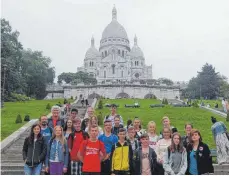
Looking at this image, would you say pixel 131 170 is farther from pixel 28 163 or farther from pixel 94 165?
pixel 28 163

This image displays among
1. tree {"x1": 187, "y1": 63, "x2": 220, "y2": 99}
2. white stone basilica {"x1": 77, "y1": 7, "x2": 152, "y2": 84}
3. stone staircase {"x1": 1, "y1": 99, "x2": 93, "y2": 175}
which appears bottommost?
stone staircase {"x1": 1, "y1": 99, "x2": 93, "y2": 175}

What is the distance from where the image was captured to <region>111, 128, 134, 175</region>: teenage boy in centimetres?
688

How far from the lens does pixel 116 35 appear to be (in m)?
96.4

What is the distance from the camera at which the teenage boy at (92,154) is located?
6.96 meters

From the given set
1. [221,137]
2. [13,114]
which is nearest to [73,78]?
[13,114]

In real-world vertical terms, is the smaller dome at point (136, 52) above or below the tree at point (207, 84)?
above

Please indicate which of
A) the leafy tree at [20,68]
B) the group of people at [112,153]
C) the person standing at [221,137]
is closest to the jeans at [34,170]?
the group of people at [112,153]

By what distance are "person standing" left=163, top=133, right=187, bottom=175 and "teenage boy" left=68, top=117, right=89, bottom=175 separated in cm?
174

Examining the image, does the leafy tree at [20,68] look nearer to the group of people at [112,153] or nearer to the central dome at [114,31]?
the group of people at [112,153]

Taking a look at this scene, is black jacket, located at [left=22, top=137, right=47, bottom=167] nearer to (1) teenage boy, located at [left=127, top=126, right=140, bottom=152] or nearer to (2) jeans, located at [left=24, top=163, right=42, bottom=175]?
(2) jeans, located at [left=24, top=163, right=42, bottom=175]

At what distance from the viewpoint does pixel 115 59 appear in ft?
286

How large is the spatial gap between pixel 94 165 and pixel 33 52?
62.2 metres

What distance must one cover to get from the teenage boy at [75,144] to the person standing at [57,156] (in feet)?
0.46

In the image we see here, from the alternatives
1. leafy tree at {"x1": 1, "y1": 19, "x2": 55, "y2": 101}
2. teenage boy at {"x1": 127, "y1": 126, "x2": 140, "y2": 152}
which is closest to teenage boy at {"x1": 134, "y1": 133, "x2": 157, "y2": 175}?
teenage boy at {"x1": 127, "y1": 126, "x2": 140, "y2": 152}
